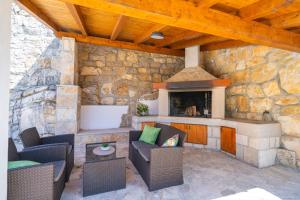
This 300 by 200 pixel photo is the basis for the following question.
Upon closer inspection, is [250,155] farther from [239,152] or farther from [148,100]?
[148,100]

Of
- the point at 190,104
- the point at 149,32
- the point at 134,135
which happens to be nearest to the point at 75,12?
the point at 149,32

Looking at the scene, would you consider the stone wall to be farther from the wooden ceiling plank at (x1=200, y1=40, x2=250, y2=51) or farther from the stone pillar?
the stone pillar

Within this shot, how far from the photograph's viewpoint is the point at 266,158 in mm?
3248

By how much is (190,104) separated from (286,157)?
2393 mm

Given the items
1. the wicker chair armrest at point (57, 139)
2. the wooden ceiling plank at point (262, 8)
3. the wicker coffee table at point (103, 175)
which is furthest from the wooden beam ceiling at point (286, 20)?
the wicker chair armrest at point (57, 139)

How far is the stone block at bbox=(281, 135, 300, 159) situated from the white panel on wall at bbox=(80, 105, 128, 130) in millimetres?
3863

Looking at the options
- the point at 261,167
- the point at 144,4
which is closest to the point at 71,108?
the point at 144,4

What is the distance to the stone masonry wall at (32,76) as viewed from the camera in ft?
13.2

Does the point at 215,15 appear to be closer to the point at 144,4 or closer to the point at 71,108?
the point at 144,4

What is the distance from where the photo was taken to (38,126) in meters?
4.00

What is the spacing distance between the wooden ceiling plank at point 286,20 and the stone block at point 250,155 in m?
2.22

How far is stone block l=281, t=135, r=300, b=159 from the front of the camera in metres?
3.18

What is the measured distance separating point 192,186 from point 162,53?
3948 mm

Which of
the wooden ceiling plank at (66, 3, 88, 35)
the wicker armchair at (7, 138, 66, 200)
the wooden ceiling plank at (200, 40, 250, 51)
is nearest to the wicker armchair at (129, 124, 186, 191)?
the wicker armchair at (7, 138, 66, 200)
